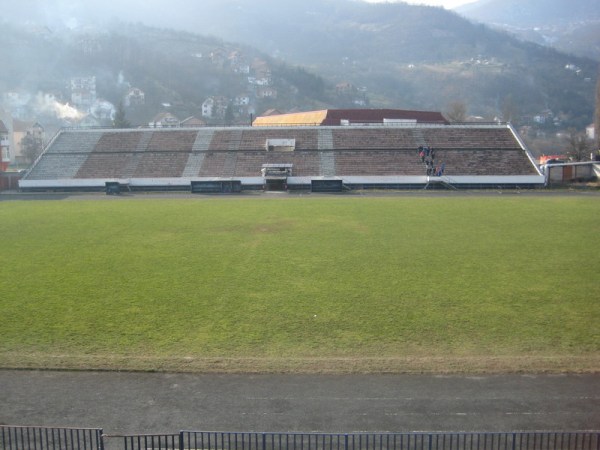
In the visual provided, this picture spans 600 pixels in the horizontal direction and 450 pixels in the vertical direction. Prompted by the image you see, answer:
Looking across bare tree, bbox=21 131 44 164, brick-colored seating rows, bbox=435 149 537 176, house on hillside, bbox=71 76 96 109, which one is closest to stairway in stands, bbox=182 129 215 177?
brick-colored seating rows, bbox=435 149 537 176

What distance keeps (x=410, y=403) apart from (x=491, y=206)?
2642 centimetres

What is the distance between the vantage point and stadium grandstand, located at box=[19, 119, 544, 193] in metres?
45.8

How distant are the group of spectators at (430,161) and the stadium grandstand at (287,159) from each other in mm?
84

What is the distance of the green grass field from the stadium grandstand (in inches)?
670

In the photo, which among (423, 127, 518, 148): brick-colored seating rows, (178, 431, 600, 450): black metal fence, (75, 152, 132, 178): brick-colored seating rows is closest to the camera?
(178, 431, 600, 450): black metal fence

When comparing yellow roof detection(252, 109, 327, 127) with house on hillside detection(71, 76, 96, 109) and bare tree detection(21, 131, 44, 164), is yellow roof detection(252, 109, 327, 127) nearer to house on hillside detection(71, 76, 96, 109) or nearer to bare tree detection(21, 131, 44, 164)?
bare tree detection(21, 131, 44, 164)

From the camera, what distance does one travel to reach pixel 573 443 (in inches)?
337

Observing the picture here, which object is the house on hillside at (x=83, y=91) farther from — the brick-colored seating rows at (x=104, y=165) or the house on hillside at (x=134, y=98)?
the brick-colored seating rows at (x=104, y=165)

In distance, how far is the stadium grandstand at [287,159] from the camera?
45.8 metres

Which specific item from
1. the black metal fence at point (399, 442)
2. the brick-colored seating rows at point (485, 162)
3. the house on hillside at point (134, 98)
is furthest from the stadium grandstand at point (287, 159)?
the house on hillside at point (134, 98)

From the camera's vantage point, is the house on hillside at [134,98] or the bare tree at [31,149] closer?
the bare tree at [31,149]

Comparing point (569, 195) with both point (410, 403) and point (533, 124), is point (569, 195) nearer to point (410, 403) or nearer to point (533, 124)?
point (410, 403)

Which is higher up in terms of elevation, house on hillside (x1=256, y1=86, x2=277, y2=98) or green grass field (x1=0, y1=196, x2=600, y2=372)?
house on hillside (x1=256, y1=86, x2=277, y2=98)

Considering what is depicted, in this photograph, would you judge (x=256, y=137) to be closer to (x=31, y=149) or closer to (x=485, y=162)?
(x=485, y=162)
